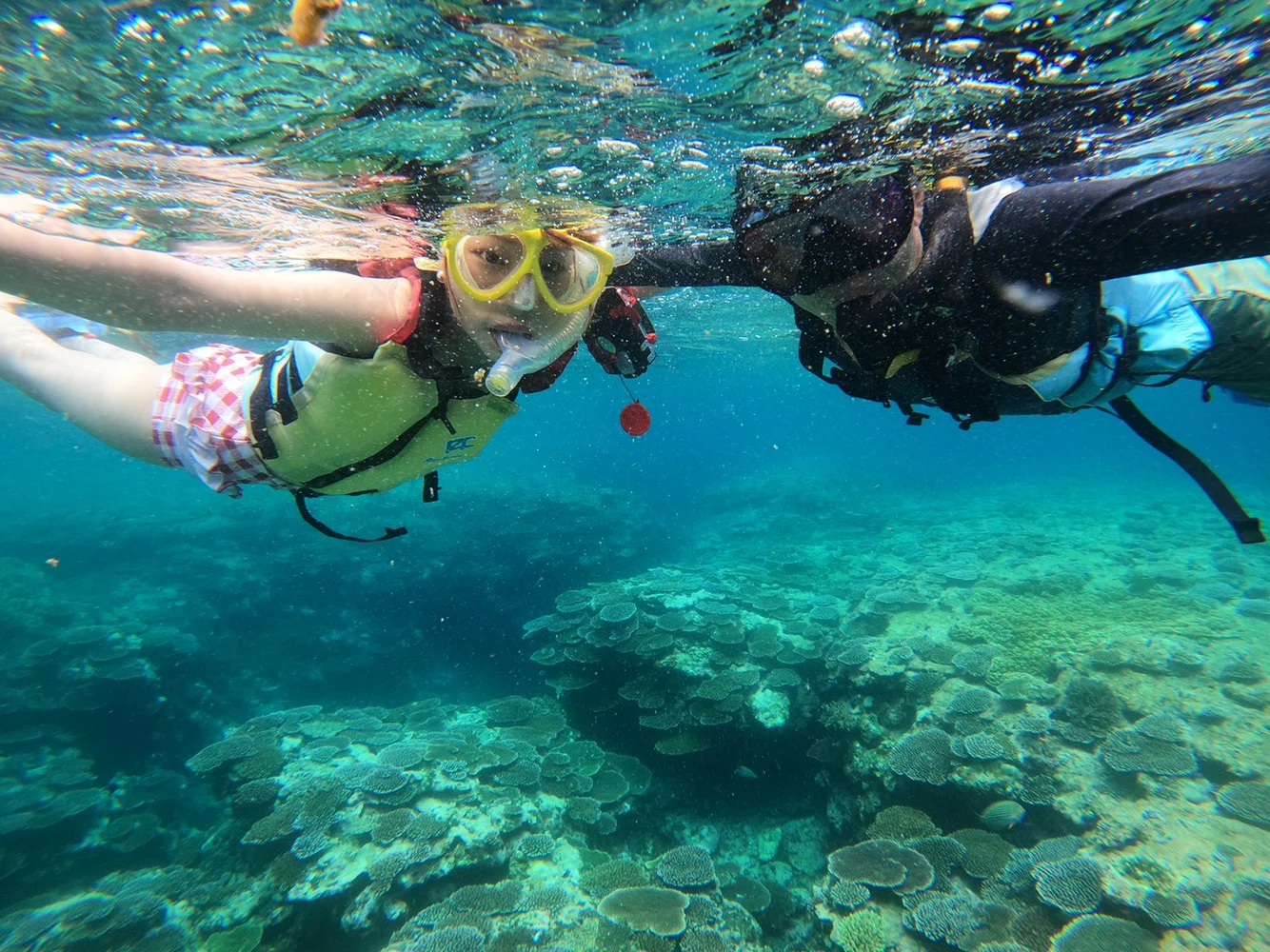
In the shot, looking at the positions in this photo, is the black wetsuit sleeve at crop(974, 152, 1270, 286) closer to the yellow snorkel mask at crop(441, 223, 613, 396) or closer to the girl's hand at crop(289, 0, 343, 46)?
the yellow snorkel mask at crop(441, 223, 613, 396)

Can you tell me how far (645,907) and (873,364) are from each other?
19.1 ft

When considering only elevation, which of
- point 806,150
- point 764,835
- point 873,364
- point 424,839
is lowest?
point 764,835

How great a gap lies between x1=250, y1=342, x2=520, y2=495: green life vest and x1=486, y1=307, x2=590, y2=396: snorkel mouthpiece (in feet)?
1.81

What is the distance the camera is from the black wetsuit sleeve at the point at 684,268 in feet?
10.5

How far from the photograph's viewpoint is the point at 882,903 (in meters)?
5.55

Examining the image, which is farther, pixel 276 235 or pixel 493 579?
pixel 493 579

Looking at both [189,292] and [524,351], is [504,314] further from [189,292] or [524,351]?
[189,292]

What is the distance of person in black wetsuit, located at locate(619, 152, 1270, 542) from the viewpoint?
230 cm

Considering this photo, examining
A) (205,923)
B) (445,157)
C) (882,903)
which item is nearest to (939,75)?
(445,157)

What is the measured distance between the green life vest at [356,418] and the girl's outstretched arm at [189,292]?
297mm

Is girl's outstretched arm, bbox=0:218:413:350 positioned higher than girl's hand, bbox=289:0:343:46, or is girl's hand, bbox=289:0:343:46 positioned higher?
girl's hand, bbox=289:0:343:46

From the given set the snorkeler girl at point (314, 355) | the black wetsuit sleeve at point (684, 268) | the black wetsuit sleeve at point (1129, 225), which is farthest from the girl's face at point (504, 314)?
the black wetsuit sleeve at point (1129, 225)

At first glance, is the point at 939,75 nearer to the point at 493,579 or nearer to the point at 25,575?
the point at 493,579

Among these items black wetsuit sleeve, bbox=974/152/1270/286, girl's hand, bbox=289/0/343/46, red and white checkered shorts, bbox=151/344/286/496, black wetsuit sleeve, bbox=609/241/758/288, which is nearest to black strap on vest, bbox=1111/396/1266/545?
black wetsuit sleeve, bbox=974/152/1270/286
